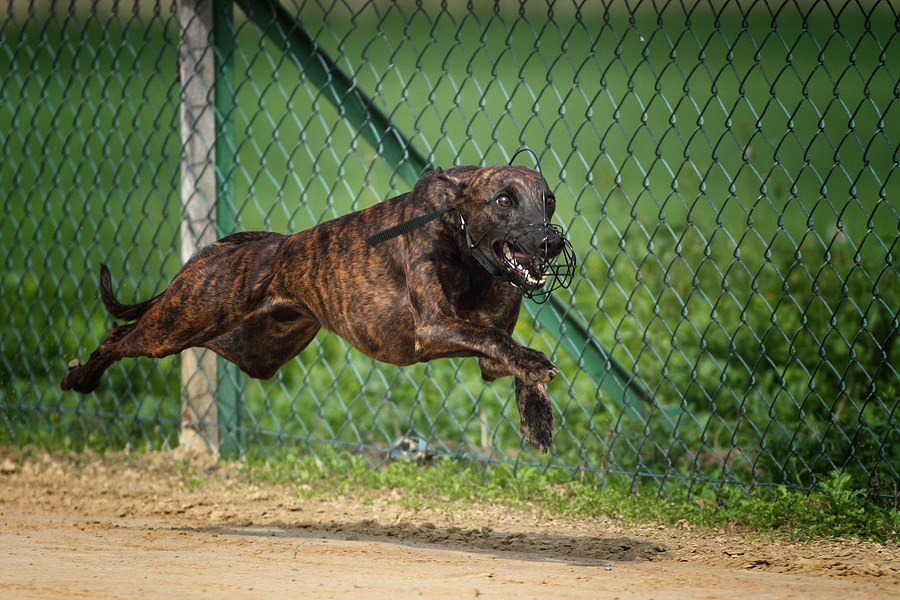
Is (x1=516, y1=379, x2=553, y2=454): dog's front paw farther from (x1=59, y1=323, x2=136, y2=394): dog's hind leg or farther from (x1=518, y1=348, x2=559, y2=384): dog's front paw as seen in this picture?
(x1=59, y1=323, x2=136, y2=394): dog's hind leg

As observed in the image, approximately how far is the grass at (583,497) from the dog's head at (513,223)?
1.74 m

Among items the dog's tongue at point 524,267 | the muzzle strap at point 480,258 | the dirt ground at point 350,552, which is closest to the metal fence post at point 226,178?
the dirt ground at point 350,552

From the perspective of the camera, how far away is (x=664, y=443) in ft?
15.4

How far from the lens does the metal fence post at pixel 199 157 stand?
497 centimetres

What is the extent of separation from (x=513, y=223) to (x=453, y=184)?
27 cm

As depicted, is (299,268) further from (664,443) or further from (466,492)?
(664,443)

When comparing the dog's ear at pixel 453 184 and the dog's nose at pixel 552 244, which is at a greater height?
the dog's ear at pixel 453 184

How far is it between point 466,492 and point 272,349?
4.46 ft

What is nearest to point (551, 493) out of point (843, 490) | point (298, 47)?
point (843, 490)

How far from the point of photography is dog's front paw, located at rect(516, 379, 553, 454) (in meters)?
2.78

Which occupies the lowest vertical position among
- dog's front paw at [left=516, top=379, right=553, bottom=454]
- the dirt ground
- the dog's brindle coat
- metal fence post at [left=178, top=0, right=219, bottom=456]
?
the dirt ground

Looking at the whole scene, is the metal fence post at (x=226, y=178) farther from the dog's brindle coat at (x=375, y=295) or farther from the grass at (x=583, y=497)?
the dog's brindle coat at (x=375, y=295)

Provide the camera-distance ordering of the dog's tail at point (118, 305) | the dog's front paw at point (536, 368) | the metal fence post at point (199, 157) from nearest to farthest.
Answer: the dog's front paw at point (536, 368) < the dog's tail at point (118, 305) < the metal fence post at point (199, 157)

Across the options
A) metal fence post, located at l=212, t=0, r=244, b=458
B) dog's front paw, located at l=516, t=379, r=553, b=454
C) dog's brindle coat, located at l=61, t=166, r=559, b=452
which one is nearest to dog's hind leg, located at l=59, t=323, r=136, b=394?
dog's brindle coat, located at l=61, t=166, r=559, b=452
